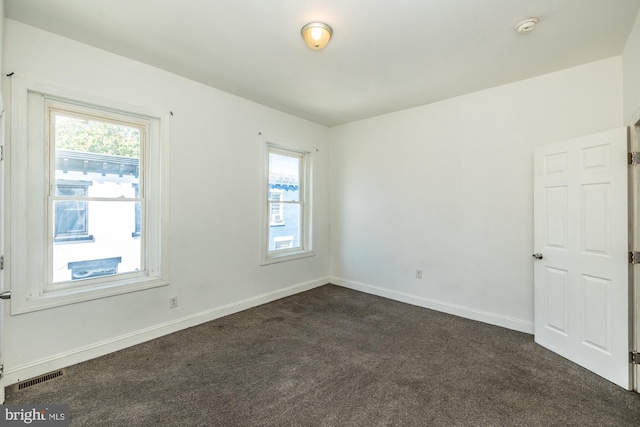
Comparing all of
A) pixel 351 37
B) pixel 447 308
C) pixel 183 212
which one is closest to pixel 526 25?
pixel 351 37

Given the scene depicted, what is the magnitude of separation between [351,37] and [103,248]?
2.93 m

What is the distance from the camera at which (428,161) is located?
153 inches

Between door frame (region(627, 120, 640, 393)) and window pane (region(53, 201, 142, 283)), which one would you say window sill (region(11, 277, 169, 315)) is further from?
door frame (region(627, 120, 640, 393))

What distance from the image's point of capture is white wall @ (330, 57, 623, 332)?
2.97 metres

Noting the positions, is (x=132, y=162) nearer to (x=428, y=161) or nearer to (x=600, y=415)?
(x=428, y=161)

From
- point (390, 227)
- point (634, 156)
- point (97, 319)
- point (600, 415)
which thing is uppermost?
point (634, 156)

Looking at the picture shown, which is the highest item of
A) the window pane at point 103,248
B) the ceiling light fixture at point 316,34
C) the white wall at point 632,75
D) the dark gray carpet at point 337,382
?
the ceiling light fixture at point 316,34

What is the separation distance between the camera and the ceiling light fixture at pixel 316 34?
2.20m

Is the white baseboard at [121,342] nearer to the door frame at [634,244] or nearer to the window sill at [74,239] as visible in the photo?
the window sill at [74,239]

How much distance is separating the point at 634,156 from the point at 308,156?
3.70 m

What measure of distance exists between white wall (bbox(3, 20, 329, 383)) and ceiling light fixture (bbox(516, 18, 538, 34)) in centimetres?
292

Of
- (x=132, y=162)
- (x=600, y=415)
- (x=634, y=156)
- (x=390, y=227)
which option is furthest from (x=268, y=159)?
(x=600, y=415)

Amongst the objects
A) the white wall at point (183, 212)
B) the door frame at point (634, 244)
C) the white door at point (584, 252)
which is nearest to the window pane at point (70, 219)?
the white wall at point (183, 212)

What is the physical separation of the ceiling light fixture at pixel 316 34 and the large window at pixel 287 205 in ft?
6.48
